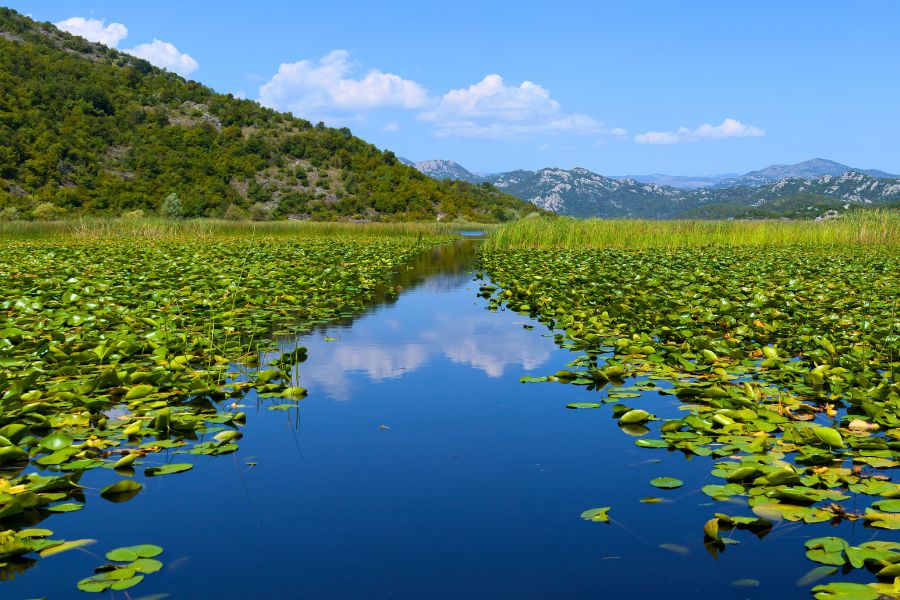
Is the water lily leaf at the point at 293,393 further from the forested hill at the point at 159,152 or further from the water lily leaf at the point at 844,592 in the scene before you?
the forested hill at the point at 159,152

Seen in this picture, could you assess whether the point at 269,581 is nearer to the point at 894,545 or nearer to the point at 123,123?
the point at 894,545

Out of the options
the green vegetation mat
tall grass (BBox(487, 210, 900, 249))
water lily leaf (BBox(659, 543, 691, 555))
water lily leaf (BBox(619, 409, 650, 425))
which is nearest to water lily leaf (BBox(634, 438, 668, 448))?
water lily leaf (BBox(619, 409, 650, 425))

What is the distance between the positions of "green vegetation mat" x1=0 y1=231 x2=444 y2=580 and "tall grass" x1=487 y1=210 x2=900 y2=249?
1433 cm

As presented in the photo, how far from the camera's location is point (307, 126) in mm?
95688

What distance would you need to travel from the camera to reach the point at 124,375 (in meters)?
5.90

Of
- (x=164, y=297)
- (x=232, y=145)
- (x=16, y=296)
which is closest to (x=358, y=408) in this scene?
(x=164, y=297)

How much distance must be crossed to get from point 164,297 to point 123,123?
78.4 metres

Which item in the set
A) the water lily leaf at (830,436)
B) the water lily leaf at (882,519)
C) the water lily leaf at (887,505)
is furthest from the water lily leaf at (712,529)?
the water lily leaf at (830,436)

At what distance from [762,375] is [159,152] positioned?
7916cm

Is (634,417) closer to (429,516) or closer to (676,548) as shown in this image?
(676,548)

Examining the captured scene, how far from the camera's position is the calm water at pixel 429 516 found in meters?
3.09

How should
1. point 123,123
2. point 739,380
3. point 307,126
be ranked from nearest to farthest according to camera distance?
point 739,380
point 123,123
point 307,126

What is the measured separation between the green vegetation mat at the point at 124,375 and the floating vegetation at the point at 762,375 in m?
3.01

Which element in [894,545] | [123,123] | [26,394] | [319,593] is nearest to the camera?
[319,593]
